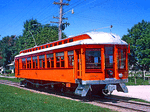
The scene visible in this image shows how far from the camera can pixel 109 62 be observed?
12617 mm

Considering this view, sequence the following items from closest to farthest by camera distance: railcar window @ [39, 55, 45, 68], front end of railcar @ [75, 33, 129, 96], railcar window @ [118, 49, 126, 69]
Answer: front end of railcar @ [75, 33, 129, 96] < railcar window @ [118, 49, 126, 69] < railcar window @ [39, 55, 45, 68]

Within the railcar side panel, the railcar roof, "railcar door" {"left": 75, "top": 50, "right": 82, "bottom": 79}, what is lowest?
the railcar side panel

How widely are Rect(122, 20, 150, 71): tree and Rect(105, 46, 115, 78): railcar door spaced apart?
21026 millimetres

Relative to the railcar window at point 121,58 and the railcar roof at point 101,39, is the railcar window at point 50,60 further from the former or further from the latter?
the railcar window at point 121,58

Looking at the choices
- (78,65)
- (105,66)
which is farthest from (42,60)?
(105,66)

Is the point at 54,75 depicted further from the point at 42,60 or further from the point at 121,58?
the point at 121,58

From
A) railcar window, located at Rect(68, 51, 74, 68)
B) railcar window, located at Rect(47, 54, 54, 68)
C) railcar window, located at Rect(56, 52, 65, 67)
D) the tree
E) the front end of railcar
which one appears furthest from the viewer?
the tree

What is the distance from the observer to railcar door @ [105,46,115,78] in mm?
12516

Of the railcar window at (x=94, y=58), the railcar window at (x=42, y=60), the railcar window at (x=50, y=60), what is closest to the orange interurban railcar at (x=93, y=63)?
the railcar window at (x=94, y=58)

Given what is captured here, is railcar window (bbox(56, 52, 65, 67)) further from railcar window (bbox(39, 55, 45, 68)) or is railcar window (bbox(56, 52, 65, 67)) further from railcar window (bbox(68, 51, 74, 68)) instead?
railcar window (bbox(39, 55, 45, 68))

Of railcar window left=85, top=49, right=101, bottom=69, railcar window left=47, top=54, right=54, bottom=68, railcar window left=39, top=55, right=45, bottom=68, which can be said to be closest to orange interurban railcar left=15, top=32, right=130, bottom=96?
railcar window left=85, top=49, right=101, bottom=69

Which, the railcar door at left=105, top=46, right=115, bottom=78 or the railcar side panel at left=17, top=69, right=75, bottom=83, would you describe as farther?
the railcar side panel at left=17, top=69, right=75, bottom=83

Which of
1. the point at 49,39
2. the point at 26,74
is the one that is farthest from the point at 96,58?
the point at 49,39

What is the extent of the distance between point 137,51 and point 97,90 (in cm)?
2148
